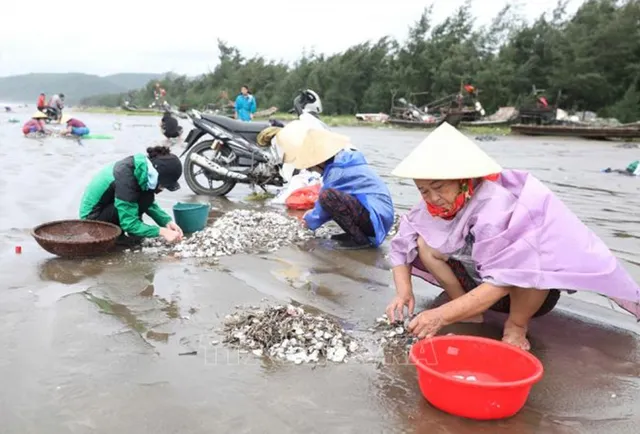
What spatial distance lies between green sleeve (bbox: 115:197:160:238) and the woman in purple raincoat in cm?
226

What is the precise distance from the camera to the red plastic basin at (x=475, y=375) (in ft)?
6.73

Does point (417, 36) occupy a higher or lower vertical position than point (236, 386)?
higher

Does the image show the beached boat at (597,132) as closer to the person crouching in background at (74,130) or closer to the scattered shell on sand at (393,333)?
the person crouching in background at (74,130)

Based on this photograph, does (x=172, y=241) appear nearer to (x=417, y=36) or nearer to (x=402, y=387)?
(x=402, y=387)

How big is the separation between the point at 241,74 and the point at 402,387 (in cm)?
6178

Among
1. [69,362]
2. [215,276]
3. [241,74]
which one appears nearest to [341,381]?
[69,362]

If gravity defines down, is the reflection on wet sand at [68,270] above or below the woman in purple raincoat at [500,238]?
below

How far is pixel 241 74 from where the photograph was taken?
2422 inches

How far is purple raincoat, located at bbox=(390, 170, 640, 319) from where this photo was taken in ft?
8.14

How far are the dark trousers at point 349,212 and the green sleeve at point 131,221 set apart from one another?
1326 mm

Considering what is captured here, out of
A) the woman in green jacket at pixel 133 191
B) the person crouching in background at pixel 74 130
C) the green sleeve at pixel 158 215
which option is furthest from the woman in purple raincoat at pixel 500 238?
the person crouching in background at pixel 74 130

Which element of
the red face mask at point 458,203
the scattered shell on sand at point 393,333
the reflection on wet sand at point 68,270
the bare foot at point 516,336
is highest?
the red face mask at point 458,203

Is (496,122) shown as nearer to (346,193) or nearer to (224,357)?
(346,193)

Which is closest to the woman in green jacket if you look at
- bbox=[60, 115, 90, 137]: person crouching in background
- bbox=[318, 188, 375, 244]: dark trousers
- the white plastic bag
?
bbox=[318, 188, 375, 244]: dark trousers
